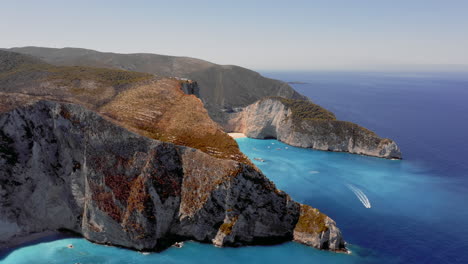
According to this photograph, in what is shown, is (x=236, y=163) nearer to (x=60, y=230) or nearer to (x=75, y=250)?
(x=75, y=250)

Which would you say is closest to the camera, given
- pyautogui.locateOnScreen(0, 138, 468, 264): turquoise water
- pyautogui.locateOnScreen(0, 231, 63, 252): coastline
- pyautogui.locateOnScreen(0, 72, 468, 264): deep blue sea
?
pyautogui.locateOnScreen(0, 138, 468, 264): turquoise water

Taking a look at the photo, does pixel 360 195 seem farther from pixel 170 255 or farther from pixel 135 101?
pixel 135 101

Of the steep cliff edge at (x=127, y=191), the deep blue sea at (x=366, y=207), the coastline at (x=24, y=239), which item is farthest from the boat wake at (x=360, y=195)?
the coastline at (x=24, y=239)

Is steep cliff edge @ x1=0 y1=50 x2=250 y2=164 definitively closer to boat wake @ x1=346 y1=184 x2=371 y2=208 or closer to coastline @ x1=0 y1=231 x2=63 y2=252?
coastline @ x1=0 y1=231 x2=63 y2=252

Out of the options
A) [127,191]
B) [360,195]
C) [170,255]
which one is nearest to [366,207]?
[360,195]

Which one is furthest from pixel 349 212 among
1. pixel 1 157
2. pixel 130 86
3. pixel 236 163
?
pixel 1 157

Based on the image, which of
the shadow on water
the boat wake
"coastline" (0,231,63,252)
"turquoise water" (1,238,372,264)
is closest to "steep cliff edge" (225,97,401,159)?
the boat wake

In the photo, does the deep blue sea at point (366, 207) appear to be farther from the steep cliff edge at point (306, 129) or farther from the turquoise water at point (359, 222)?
the steep cliff edge at point (306, 129)
